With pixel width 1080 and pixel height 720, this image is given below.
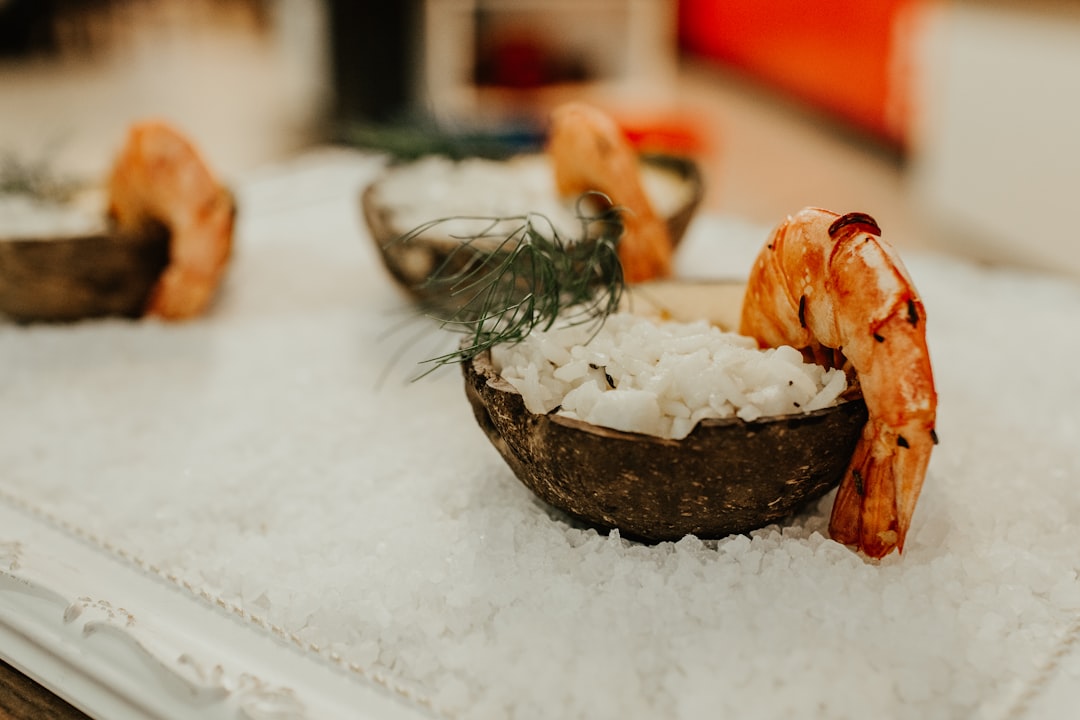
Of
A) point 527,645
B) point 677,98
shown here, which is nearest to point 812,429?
point 527,645

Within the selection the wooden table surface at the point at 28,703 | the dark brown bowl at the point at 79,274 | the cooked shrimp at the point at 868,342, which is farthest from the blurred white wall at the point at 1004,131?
the wooden table surface at the point at 28,703

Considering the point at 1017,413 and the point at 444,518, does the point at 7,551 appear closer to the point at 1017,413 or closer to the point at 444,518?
the point at 444,518

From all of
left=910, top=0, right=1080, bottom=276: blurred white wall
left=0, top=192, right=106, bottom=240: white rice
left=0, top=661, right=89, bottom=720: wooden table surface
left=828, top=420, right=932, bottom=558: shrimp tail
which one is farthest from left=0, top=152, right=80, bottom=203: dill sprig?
left=910, top=0, right=1080, bottom=276: blurred white wall

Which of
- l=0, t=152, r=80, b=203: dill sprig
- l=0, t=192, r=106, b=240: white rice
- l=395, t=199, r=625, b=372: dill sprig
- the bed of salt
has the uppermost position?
l=395, t=199, r=625, b=372: dill sprig

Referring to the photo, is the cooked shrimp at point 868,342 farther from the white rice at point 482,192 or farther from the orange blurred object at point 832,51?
the orange blurred object at point 832,51

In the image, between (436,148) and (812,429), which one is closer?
(812,429)

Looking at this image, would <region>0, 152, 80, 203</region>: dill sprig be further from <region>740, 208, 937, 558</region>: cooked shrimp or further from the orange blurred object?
the orange blurred object
